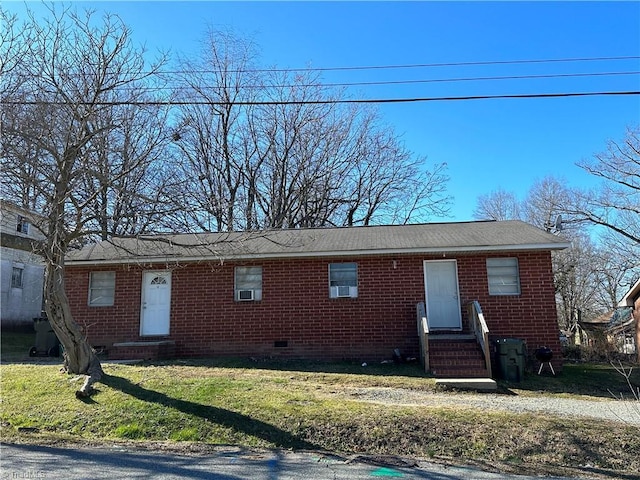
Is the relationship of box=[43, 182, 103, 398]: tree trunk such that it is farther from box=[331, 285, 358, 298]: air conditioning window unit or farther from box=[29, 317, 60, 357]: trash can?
box=[331, 285, 358, 298]: air conditioning window unit

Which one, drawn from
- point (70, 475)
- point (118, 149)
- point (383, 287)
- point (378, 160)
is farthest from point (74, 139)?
point (378, 160)

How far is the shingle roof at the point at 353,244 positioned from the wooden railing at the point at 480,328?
1.58 metres

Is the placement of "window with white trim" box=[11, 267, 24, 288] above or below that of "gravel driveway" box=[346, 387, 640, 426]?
above

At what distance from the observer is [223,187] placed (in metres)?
28.0

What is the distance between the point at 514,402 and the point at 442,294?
509cm

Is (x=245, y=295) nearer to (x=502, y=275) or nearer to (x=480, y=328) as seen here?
(x=480, y=328)

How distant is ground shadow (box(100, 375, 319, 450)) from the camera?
251 inches

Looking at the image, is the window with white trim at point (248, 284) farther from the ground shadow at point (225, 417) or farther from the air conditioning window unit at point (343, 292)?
the ground shadow at point (225, 417)

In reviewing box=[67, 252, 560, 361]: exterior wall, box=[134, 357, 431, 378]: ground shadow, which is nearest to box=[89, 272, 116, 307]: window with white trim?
box=[67, 252, 560, 361]: exterior wall

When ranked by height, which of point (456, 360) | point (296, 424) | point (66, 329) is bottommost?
point (296, 424)

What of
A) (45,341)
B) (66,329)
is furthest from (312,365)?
(45,341)

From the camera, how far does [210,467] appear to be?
5.42 m

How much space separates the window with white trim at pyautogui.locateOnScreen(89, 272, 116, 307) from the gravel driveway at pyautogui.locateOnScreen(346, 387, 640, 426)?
344 inches

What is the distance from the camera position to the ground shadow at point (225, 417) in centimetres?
637
